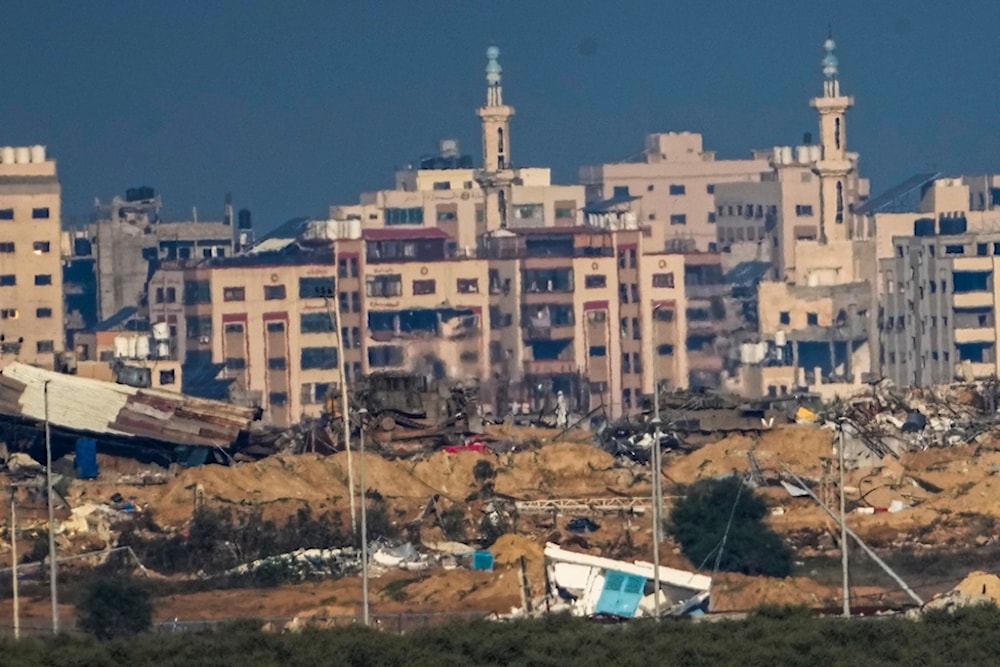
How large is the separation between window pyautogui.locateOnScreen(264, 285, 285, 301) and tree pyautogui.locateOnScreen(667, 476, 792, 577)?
9760 centimetres

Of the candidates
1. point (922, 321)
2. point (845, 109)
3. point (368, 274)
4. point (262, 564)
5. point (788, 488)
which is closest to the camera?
point (262, 564)

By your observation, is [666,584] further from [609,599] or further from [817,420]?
[817,420]

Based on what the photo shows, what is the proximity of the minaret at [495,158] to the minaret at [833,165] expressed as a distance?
1711 centimetres

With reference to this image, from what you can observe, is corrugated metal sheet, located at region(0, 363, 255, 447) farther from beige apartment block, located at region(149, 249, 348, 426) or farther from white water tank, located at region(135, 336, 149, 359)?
beige apartment block, located at region(149, 249, 348, 426)

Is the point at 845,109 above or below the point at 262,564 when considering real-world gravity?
above

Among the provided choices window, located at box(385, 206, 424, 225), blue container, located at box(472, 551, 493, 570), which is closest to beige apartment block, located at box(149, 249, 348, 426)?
window, located at box(385, 206, 424, 225)

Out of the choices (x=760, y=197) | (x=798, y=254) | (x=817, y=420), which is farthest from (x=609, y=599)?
(x=760, y=197)

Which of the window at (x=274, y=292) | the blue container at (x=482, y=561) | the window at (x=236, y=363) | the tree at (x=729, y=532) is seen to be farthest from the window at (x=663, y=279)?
the blue container at (x=482, y=561)

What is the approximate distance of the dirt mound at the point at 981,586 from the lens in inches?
1971

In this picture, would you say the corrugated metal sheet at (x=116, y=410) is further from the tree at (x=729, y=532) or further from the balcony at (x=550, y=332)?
the balcony at (x=550, y=332)

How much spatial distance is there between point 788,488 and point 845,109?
366 ft

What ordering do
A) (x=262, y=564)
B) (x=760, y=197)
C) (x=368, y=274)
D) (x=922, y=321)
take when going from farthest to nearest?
(x=760, y=197) < (x=368, y=274) < (x=922, y=321) < (x=262, y=564)

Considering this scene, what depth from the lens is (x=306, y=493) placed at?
69.8 m

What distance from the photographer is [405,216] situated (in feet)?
618
